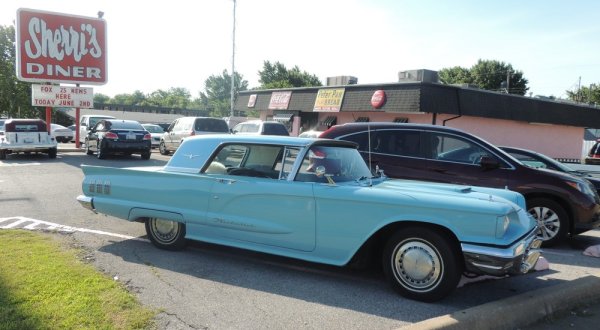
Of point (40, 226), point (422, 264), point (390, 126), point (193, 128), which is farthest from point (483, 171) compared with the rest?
point (193, 128)

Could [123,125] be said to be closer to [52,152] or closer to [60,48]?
[52,152]

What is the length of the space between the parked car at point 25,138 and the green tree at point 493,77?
44.7m

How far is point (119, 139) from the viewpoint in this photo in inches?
650

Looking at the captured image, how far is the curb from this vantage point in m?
3.56

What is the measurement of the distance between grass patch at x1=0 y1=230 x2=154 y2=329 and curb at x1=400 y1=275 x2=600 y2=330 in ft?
7.46

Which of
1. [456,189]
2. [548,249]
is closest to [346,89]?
[548,249]

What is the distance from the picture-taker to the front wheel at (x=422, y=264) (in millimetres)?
4098

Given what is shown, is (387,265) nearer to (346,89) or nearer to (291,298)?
(291,298)

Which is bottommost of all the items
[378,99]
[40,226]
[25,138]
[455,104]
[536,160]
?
[40,226]

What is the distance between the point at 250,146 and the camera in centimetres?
543

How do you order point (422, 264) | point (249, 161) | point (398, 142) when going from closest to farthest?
point (422, 264) → point (249, 161) → point (398, 142)

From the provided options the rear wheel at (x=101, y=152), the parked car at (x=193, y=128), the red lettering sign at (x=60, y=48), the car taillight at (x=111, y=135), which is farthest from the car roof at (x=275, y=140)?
the red lettering sign at (x=60, y=48)

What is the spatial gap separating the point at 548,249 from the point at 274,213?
4369 mm

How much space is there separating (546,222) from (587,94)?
57335 mm
